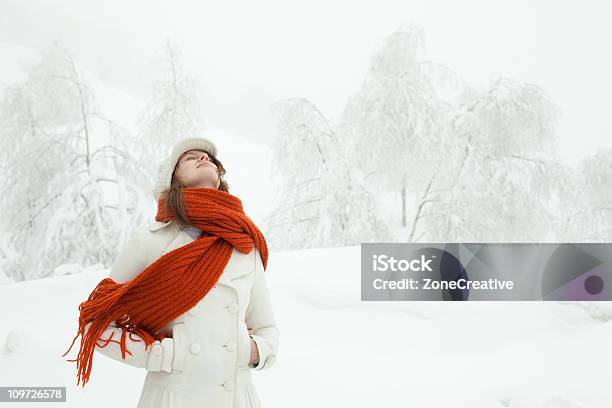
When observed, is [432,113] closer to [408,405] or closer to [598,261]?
[598,261]

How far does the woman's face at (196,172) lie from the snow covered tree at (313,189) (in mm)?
4245

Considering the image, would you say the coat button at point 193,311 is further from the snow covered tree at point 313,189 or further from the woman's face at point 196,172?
the snow covered tree at point 313,189

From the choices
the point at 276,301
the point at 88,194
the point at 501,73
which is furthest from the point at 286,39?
the point at 276,301

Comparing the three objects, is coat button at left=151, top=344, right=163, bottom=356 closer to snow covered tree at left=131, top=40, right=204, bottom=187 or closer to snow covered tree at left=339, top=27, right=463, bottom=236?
snow covered tree at left=131, top=40, right=204, bottom=187

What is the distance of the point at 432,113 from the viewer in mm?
5555

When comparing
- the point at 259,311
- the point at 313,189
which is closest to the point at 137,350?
the point at 259,311

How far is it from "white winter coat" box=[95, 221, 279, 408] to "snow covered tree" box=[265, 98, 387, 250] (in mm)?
4338

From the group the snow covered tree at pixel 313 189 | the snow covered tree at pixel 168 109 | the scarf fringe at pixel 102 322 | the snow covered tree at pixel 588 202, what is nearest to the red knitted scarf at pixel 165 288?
the scarf fringe at pixel 102 322

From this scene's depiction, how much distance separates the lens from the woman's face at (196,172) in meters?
1.29

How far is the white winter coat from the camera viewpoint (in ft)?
3.68

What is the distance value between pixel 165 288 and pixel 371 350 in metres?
1.70

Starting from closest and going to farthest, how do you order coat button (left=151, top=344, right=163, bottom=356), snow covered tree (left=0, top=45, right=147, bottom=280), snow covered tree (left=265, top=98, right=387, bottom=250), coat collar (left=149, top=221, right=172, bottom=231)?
1. coat button (left=151, top=344, right=163, bottom=356)
2. coat collar (left=149, top=221, right=172, bottom=231)
3. snow covered tree (left=0, top=45, right=147, bottom=280)
4. snow covered tree (left=265, top=98, right=387, bottom=250)

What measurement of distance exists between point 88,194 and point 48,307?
1950 millimetres

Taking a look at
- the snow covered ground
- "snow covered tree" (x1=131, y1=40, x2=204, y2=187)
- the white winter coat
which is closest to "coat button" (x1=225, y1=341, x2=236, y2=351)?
the white winter coat
